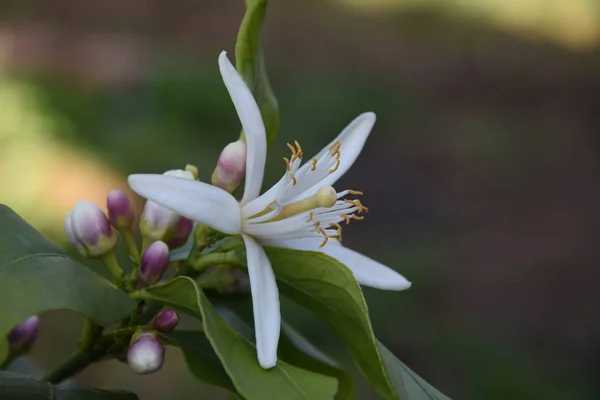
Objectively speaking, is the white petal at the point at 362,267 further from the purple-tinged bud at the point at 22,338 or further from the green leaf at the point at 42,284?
the purple-tinged bud at the point at 22,338

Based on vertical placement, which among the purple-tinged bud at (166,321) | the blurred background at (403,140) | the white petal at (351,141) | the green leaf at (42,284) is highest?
the white petal at (351,141)

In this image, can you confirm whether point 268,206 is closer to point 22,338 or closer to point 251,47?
point 251,47

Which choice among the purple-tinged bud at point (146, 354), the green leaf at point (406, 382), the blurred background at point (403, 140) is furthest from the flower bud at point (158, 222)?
the blurred background at point (403, 140)

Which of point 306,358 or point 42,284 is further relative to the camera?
point 306,358

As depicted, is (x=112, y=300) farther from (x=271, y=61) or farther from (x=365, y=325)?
(x=271, y=61)

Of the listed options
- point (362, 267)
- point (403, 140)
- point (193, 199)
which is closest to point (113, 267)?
point (193, 199)

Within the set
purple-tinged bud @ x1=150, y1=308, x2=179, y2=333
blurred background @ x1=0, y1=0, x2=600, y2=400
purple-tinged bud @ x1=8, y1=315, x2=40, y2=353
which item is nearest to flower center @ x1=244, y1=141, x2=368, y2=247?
purple-tinged bud @ x1=150, y1=308, x2=179, y2=333

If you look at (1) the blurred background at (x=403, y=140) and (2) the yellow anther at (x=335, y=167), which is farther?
(1) the blurred background at (x=403, y=140)
